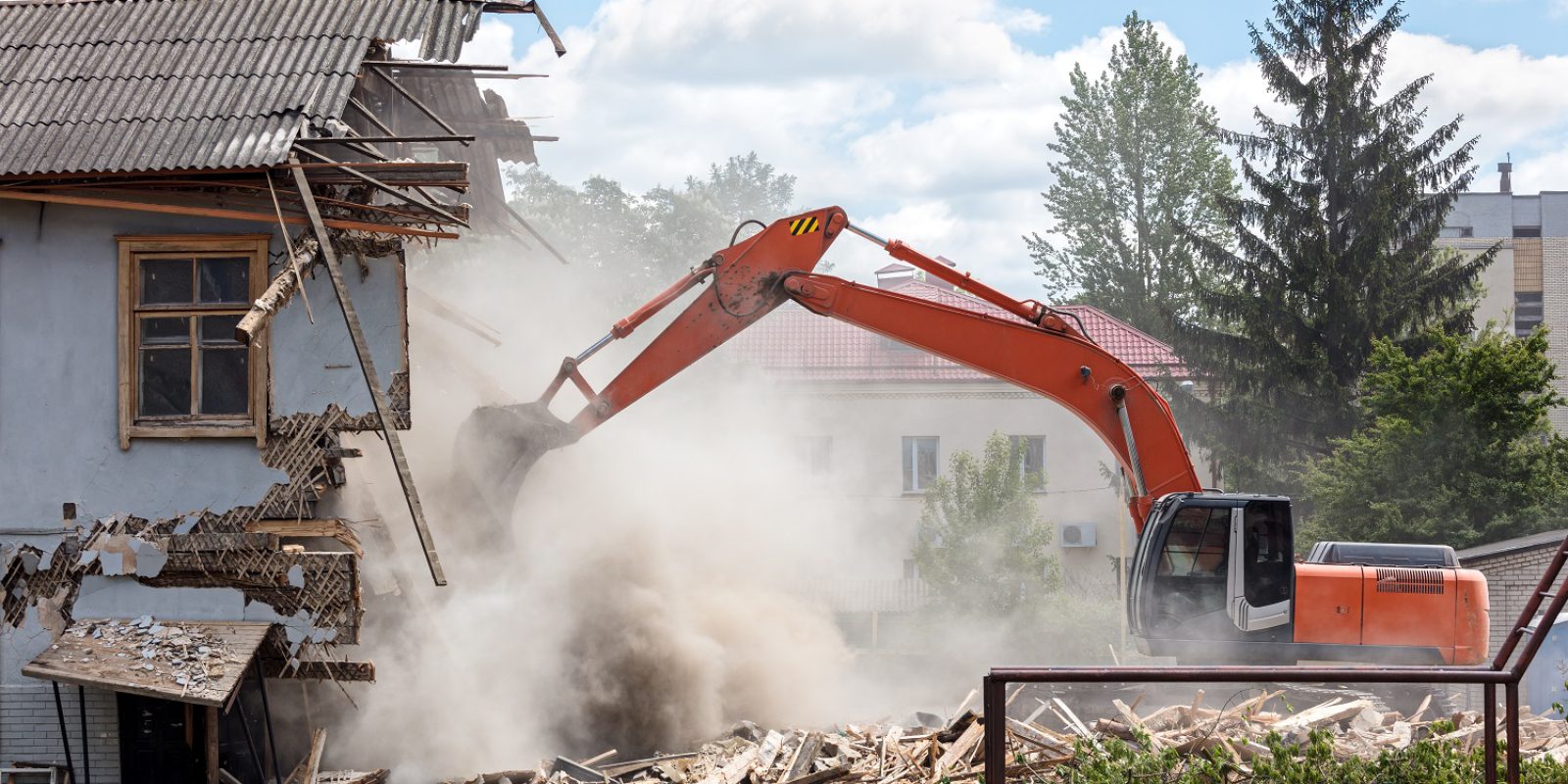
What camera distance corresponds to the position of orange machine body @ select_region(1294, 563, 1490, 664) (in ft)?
42.9

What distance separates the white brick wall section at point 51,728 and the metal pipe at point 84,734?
0.02 m

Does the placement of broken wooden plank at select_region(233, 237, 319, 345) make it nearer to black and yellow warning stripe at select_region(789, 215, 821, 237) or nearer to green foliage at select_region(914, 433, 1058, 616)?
black and yellow warning stripe at select_region(789, 215, 821, 237)

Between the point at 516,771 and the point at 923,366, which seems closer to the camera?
the point at 516,771

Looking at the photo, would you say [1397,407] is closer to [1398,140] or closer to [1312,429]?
[1312,429]

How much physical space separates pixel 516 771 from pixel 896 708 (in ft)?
25.6

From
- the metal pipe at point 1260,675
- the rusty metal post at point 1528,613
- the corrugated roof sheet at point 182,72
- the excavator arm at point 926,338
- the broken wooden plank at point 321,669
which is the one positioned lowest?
the broken wooden plank at point 321,669

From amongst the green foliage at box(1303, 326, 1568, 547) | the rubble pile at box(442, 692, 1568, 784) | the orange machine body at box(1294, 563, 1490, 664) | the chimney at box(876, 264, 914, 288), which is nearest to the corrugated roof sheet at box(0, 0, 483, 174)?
the rubble pile at box(442, 692, 1568, 784)

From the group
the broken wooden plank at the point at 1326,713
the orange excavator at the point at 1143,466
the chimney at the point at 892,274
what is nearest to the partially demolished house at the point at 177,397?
the orange excavator at the point at 1143,466

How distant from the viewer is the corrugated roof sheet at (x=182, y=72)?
11.5 meters

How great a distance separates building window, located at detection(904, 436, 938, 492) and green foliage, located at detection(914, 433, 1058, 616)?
542 cm

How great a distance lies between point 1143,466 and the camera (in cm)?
1320

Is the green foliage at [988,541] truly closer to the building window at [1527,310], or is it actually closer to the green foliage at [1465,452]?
the green foliage at [1465,452]

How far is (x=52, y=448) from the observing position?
11930mm

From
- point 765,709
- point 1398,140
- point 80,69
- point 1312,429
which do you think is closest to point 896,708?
point 765,709
